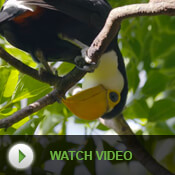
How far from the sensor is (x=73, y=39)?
9.04 feet

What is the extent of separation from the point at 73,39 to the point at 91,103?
546 millimetres

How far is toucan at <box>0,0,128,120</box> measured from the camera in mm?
2424

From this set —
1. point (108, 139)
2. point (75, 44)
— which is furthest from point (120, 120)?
point (75, 44)

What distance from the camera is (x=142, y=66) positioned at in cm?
268

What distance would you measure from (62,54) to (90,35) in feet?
0.97

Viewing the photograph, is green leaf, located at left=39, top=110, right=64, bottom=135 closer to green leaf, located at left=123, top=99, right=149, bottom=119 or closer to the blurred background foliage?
the blurred background foliage

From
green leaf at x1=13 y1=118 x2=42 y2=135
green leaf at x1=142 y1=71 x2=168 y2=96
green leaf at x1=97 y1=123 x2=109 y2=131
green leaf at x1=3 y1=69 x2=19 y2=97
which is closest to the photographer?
green leaf at x1=13 y1=118 x2=42 y2=135

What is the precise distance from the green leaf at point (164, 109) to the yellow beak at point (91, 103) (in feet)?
1.74

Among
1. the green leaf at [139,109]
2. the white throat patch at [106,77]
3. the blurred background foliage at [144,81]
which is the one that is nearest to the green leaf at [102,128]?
the blurred background foliage at [144,81]

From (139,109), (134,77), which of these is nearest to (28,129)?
(139,109)

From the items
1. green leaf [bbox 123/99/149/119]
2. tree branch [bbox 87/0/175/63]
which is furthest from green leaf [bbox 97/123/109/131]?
tree branch [bbox 87/0/175/63]

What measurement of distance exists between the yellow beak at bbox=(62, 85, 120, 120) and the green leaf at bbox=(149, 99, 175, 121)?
1.74 feet

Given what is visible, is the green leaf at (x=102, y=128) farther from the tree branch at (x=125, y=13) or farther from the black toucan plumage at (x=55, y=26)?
the tree branch at (x=125, y=13)

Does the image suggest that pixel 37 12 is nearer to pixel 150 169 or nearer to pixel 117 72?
pixel 117 72
